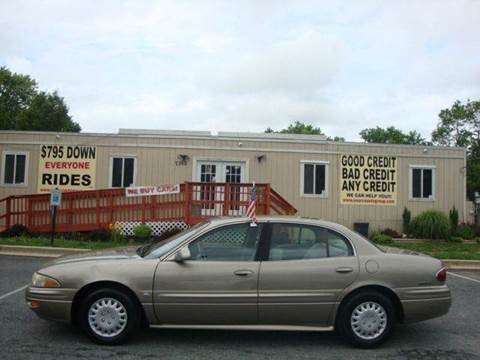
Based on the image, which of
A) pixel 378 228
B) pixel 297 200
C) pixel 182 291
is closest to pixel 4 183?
pixel 297 200

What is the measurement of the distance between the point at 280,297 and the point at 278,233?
70 centimetres

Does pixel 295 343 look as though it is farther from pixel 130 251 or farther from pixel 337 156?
pixel 337 156

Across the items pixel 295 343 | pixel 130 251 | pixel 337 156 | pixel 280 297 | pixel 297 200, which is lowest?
pixel 295 343

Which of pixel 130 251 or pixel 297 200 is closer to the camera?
pixel 130 251

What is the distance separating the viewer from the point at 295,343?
5.65 m

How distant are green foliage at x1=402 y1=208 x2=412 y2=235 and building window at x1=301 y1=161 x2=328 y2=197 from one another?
9.83 ft

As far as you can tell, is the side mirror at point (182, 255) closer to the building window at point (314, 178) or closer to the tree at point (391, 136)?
the building window at point (314, 178)

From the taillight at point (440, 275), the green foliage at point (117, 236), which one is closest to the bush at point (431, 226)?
the green foliage at point (117, 236)

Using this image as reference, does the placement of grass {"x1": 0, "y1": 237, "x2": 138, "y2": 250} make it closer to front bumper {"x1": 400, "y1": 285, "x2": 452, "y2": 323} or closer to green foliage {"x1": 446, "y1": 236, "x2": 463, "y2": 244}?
front bumper {"x1": 400, "y1": 285, "x2": 452, "y2": 323}

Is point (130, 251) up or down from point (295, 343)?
up

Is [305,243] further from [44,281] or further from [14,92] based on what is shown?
[14,92]

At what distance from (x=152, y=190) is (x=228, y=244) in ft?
33.7

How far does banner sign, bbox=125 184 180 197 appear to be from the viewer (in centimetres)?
1528

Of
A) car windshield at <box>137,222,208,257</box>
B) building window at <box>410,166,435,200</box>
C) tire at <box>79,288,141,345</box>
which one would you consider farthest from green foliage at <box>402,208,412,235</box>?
tire at <box>79,288,141,345</box>
